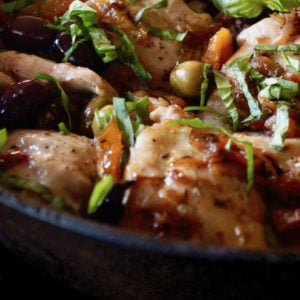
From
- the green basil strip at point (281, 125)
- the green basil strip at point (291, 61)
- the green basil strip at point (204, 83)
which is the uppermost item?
the green basil strip at point (291, 61)

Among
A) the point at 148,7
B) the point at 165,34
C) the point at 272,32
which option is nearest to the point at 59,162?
the point at 165,34

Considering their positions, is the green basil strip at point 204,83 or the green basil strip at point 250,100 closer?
the green basil strip at point 250,100

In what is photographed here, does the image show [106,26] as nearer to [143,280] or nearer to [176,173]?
[176,173]

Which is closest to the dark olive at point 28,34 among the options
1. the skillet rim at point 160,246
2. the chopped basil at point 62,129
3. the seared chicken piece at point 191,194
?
the chopped basil at point 62,129

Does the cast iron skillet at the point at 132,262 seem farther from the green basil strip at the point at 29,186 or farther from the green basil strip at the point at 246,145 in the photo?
the green basil strip at the point at 246,145

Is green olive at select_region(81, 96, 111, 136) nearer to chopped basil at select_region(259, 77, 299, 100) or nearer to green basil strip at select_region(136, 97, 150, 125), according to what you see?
green basil strip at select_region(136, 97, 150, 125)

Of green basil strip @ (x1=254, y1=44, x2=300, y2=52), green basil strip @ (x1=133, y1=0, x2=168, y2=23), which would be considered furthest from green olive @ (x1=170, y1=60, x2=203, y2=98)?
green basil strip @ (x1=133, y1=0, x2=168, y2=23)

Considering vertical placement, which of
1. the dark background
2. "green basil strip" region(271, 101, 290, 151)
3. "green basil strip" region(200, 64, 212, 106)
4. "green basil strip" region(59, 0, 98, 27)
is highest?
"green basil strip" region(59, 0, 98, 27)

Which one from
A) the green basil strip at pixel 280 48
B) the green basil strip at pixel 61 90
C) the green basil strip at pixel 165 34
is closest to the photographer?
the green basil strip at pixel 61 90
